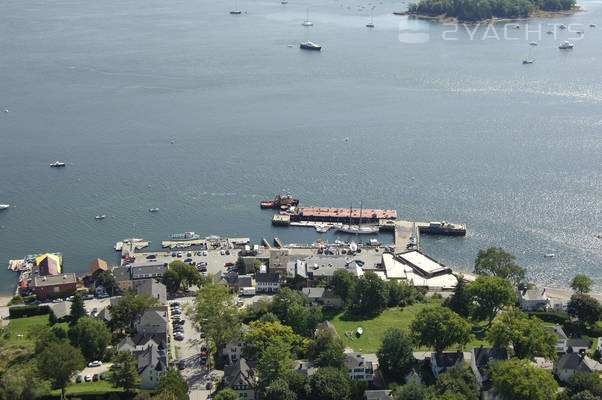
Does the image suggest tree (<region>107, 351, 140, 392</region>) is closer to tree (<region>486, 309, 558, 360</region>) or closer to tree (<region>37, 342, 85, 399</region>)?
tree (<region>37, 342, 85, 399</region>)

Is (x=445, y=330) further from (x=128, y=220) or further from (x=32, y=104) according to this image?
(x=32, y=104)

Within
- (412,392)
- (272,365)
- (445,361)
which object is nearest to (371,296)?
(445,361)

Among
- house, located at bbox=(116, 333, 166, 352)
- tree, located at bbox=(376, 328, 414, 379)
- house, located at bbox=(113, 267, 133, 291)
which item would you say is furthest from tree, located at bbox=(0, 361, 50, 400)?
tree, located at bbox=(376, 328, 414, 379)

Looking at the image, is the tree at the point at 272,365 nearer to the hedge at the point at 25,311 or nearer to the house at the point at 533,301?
the hedge at the point at 25,311

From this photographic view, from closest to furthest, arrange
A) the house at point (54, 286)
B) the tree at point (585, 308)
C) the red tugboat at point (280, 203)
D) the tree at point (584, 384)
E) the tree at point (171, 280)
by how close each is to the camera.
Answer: the tree at point (584, 384)
the tree at point (585, 308)
the tree at point (171, 280)
the house at point (54, 286)
the red tugboat at point (280, 203)

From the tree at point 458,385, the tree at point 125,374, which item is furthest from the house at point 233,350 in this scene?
the tree at point 458,385
